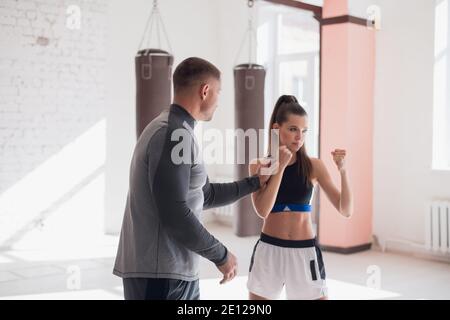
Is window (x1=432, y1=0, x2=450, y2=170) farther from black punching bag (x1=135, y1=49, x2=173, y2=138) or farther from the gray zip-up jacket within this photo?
the gray zip-up jacket

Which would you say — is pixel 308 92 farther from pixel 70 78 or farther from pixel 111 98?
pixel 70 78

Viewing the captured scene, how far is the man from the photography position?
5.08 ft

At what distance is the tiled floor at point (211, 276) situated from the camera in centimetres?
380

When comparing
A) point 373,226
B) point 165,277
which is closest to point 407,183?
point 373,226

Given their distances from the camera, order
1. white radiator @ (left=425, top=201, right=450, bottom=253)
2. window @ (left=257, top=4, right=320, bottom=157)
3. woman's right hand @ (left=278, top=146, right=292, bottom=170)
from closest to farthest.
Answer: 1. woman's right hand @ (left=278, top=146, right=292, bottom=170)
2. white radiator @ (left=425, top=201, right=450, bottom=253)
3. window @ (left=257, top=4, right=320, bottom=157)

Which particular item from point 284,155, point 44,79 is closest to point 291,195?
point 284,155

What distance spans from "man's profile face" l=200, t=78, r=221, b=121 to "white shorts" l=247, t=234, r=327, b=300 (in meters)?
0.68

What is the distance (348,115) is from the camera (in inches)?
200

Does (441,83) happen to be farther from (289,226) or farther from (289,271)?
(289,271)

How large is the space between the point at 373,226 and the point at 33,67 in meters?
3.86

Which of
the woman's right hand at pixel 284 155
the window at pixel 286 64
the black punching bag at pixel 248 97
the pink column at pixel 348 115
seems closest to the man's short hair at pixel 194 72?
the woman's right hand at pixel 284 155

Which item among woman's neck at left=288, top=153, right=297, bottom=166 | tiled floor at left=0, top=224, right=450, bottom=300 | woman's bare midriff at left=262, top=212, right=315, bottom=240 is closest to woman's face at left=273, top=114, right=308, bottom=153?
woman's neck at left=288, top=153, right=297, bottom=166

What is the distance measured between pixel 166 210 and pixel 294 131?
75 centimetres

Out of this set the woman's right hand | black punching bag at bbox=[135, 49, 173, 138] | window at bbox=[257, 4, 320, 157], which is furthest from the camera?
window at bbox=[257, 4, 320, 157]
